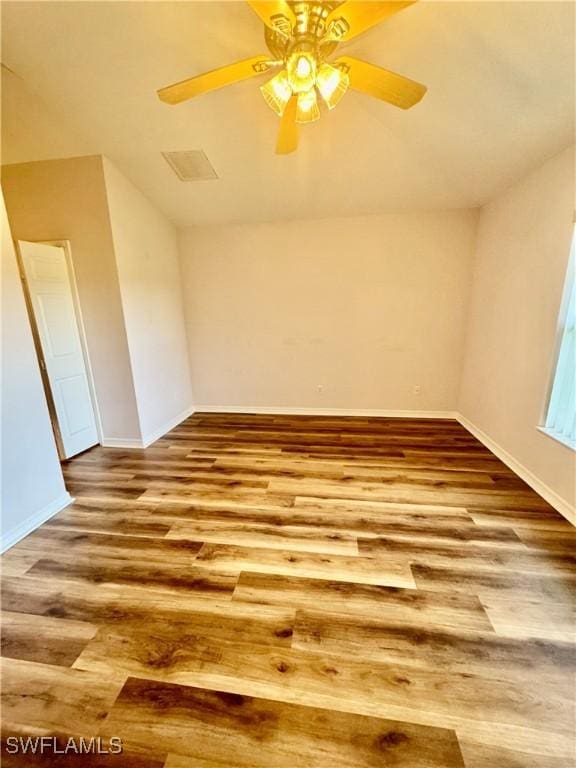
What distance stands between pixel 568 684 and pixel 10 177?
5.20 m

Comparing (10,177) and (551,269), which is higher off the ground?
(10,177)

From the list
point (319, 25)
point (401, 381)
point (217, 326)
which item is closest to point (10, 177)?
point (217, 326)

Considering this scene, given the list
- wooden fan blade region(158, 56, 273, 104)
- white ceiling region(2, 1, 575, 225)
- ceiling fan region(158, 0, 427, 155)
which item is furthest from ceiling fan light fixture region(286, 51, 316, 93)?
white ceiling region(2, 1, 575, 225)

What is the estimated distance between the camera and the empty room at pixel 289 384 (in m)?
1.16

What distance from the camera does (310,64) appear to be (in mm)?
1421

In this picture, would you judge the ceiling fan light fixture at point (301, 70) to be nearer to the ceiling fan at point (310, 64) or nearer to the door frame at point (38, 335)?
the ceiling fan at point (310, 64)

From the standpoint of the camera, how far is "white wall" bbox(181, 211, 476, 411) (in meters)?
3.67

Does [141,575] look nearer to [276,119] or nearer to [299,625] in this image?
[299,625]

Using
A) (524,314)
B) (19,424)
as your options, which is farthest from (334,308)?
(19,424)

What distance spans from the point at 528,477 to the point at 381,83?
2.93 meters

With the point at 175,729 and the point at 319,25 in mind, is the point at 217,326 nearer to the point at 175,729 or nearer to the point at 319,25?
the point at 319,25

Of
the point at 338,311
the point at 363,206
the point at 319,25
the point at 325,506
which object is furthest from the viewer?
the point at 338,311

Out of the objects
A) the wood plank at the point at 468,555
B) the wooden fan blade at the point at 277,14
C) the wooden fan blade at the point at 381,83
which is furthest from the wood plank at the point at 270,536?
the wooden fan blade at the point at 277,14

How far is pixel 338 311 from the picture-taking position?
12.9 ft
